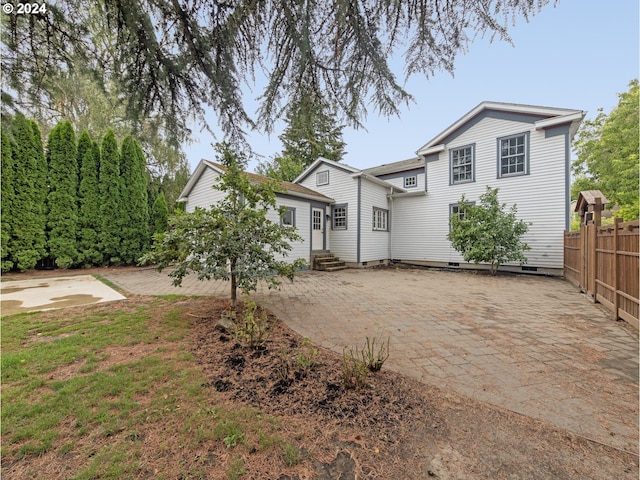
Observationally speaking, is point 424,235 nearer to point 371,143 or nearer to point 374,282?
point 374,282

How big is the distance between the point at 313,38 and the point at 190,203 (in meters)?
10.3

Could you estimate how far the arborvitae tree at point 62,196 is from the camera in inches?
369

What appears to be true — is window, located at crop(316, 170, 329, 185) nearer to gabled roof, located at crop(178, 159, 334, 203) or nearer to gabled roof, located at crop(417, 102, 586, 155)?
gabled roof, located at crop(178, 159, 334, 203)

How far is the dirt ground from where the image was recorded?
158 cm

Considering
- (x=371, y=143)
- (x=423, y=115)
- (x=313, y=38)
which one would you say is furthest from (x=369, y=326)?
(x=313, y=38)

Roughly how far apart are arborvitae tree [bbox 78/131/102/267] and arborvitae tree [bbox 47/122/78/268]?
196 millimetres

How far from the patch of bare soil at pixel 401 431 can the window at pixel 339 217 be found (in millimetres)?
9352

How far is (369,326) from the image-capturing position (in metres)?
4.15

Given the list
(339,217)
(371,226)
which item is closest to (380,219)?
(371,226)

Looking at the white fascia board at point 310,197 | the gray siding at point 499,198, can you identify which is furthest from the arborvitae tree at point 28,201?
the gray siding at point 499,198

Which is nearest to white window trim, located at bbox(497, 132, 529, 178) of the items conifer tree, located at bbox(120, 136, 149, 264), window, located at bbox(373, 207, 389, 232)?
window, located at bbox(373, 207, 389, 232)

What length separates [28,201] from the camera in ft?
28.9

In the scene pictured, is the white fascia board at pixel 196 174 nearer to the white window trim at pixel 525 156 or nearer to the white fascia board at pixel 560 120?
the white window trim at pixel 525 156

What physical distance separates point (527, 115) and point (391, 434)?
12.5 meters
